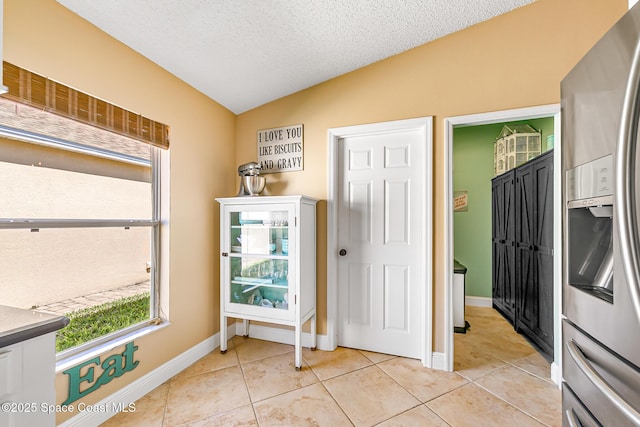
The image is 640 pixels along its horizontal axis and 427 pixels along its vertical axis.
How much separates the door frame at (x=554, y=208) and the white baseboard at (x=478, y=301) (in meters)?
1.79

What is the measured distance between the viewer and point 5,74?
1.24 metres

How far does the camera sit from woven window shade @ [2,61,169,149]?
50.3 inches

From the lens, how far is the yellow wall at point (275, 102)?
1.56m

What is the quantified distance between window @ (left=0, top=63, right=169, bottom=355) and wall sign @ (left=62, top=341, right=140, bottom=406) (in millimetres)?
127

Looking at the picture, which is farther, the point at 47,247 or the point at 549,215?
the point at 549,215

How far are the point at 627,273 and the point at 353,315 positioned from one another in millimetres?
2103

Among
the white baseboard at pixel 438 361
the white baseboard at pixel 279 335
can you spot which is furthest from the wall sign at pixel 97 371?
the white baseboard at pixel 438 361

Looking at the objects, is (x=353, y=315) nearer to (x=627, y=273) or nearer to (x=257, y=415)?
(x=257, y=415)

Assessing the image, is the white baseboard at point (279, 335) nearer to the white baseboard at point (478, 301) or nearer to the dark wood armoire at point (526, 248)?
the dark wood armoire at point (526, 248)

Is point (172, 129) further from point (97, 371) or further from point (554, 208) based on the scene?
point (554, 208)

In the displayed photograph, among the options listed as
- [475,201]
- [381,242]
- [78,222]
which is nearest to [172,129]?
[78,222]

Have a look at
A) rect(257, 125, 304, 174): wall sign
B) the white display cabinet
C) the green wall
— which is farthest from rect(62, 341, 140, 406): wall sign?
the green wall

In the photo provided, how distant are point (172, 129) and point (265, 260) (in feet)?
4.22

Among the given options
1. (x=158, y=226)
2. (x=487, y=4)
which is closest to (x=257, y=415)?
(x=158, y=226)
